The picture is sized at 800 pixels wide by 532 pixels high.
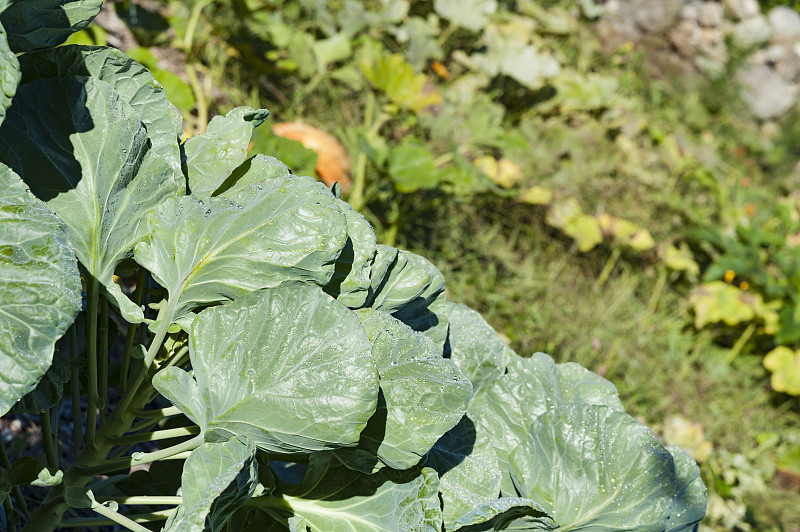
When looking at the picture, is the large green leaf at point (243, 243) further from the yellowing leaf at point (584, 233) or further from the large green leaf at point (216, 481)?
the yellowing leaf at point (584, 233)

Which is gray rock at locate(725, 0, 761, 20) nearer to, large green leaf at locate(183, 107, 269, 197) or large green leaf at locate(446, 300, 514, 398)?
large green leaf at locate(446, 300, 514, 398)

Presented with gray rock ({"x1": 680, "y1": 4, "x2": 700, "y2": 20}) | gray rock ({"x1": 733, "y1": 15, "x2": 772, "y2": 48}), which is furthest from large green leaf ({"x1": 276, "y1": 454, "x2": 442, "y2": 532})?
gray rock ({"x1": 733, "y1": 15, "x2": 772, "y2": 48})

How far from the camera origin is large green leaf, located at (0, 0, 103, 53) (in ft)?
2.24

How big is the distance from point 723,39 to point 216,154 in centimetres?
783

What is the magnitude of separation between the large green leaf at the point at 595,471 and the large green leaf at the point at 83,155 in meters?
0.55

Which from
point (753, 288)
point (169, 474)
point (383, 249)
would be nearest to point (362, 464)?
point (383, 249)

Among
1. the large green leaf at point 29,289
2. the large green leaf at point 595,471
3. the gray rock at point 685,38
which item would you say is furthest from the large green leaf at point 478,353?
the gray rock at point 685,38

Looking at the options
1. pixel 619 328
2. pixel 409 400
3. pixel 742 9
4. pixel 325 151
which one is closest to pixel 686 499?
pixel 409 400

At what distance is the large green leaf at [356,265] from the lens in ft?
2.60

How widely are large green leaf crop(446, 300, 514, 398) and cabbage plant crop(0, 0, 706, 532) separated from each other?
59 mm

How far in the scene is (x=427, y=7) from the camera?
479cm

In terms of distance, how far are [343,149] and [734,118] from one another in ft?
16.7

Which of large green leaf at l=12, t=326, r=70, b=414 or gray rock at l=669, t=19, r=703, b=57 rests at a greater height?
large green leaf at l=12, t=326, r=70, b=414

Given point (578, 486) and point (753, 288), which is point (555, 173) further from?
point (578, 486)
